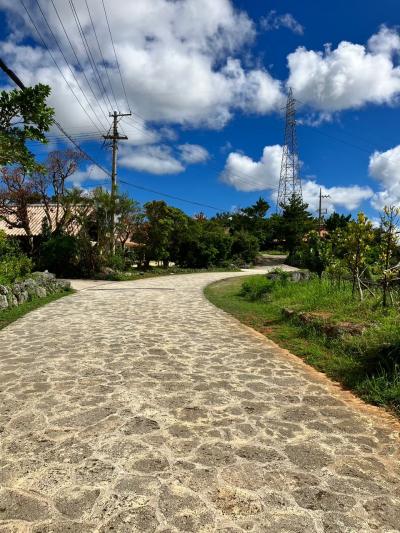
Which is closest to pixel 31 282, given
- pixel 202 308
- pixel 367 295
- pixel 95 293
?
pixel 95 293

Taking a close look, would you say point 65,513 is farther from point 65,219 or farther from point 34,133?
point 65,219

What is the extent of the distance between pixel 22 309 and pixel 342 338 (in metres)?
9.74

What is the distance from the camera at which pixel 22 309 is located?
40.6 feet

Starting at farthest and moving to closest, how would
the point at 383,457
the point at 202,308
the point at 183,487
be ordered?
the point at 202,308 < the point at 383,457 < the point at 183,487

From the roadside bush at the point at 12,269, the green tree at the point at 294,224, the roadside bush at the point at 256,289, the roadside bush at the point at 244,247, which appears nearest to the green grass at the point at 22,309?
the roadside bush at the point at 12,269

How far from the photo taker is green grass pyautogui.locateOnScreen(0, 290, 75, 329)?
10736 millimetres

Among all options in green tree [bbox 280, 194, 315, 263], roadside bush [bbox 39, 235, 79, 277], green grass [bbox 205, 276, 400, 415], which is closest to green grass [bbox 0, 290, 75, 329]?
green grass [bbox 205, 276, 400, 415]

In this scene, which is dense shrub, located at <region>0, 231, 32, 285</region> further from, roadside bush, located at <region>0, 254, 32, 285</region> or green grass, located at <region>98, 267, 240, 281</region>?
green grass, located at <region>98, 267, 240, 281</region>

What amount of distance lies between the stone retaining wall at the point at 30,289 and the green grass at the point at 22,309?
193 mm

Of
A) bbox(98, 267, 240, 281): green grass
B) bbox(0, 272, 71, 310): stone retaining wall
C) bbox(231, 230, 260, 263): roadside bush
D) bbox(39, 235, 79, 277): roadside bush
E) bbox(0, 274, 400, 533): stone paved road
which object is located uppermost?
bbox(231, 230, 260, 263): roadside bush

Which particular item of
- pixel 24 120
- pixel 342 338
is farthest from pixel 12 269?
pixel 342 338

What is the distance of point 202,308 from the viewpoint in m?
13.6

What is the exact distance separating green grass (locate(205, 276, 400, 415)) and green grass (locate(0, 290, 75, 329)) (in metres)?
6.47

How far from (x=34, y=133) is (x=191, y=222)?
91.3 ft
